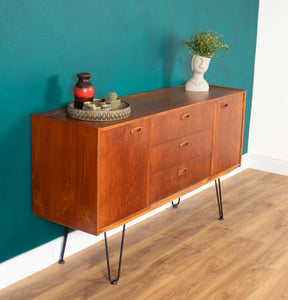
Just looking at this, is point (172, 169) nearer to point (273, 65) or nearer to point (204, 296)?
point (204, 296)

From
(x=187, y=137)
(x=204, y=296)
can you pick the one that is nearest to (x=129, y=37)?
(x=187, y=137)

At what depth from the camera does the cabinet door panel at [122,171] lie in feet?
7.34

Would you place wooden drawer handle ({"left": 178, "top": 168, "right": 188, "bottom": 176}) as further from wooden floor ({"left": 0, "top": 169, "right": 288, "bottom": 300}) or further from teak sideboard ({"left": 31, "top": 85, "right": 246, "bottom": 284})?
wooden floor ({"left": 0, "top": 169, "right": 288, "bottom": 300})

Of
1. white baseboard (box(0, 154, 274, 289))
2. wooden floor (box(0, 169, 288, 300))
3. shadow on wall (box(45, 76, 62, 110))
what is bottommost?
wooden floor (box(0, 169, 288, 300))

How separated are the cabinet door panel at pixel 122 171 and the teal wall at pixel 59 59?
1.48 feet

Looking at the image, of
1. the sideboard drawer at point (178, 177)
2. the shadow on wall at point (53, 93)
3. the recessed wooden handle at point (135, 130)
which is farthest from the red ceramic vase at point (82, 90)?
the sideboard drawer at point (178, 177)

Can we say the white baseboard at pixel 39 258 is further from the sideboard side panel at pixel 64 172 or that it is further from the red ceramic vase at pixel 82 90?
the red ceramic vase at pixel 82 90

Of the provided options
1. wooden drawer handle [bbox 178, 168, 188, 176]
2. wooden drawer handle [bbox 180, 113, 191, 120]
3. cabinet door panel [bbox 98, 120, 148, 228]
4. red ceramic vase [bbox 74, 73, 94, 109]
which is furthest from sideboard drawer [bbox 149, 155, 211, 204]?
red ceramic vase [bbox 74, 73, 94, 109]

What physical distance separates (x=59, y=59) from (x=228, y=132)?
127 cm

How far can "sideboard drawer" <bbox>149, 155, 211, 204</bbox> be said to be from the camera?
2621mm

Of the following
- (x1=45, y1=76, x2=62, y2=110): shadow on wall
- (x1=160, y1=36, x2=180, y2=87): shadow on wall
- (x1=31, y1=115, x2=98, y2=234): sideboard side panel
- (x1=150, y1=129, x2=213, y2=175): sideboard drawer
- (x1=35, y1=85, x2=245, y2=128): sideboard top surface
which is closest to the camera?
(x1=31, y1=115, x2=98, y2=234): sideboard side panel

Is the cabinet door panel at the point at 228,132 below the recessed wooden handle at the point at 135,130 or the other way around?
below

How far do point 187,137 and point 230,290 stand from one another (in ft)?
2.86

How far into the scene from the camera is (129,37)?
9.52 ft
